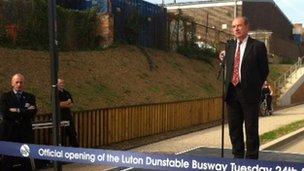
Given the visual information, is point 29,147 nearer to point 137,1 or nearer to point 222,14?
point 137,1

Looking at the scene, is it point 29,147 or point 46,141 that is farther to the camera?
point 46,141

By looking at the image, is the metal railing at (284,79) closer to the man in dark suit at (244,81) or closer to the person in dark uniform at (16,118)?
the person in dark uniform at (16,118)

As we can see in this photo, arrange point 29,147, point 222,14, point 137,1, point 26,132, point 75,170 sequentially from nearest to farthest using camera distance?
point 29,147, point 26,132, point 75,170, point 137,1, point 222,14

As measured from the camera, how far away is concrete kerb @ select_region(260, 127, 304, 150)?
14.1 metres

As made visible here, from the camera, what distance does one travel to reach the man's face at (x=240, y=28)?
23.3 ft

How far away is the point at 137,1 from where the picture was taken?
25734 millimetres

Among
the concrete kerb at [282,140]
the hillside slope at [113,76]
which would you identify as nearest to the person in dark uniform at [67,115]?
the hillside slope at [113,76]

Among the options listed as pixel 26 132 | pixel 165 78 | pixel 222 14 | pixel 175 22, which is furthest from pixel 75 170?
pixel 222 14

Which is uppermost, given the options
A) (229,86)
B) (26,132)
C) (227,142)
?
(229,86)

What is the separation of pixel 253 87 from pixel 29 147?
8.73 ft
